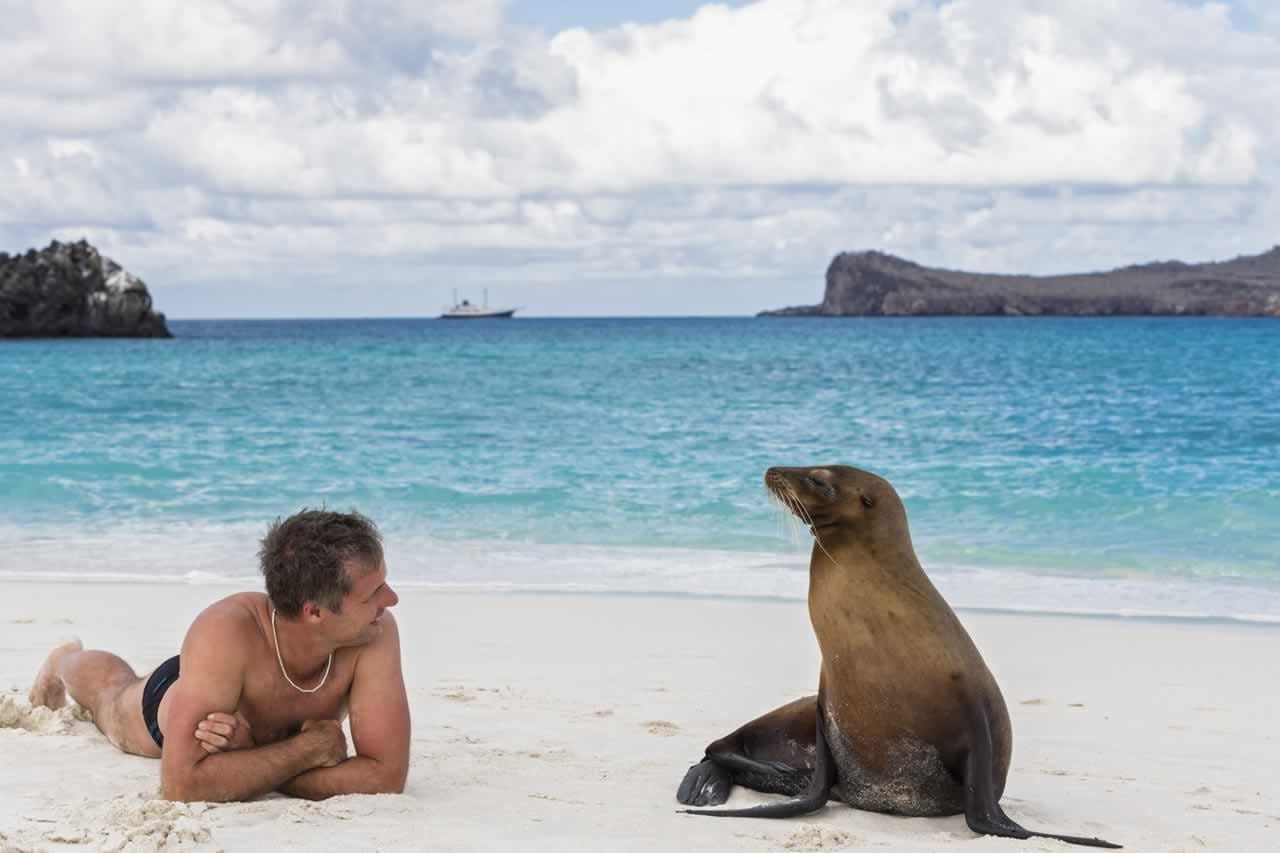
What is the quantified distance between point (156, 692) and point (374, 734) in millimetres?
921

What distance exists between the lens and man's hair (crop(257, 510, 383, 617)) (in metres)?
4.30

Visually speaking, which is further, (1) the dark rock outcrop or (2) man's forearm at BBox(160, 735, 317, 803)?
(1) the dark rock outcrop

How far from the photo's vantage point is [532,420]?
85.8 ft

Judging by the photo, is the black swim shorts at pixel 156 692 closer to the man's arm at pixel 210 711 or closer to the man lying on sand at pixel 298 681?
the man lying on sand at pixel 298 681

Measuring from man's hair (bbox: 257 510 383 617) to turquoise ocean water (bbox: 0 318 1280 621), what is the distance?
604 cm

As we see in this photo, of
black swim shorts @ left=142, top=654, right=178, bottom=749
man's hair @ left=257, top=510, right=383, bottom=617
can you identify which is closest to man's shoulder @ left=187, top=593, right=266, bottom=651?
man's hair @ left=257, top=510, right=383, bottom=617

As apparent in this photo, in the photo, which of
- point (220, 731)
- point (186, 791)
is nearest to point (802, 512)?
point (220, 731)

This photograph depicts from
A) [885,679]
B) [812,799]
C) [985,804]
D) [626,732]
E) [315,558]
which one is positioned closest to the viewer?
[315,558]

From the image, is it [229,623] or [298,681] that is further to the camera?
[298,681]

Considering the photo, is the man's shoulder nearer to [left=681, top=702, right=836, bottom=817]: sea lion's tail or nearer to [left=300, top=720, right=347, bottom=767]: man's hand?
[left=300, top=720, right=347, bottom=767]: man's hand

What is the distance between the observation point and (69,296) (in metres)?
74.8

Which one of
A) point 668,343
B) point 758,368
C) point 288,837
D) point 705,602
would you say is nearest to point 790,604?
point 705,602

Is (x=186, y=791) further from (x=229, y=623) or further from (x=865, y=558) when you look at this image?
(x=865, y=558)

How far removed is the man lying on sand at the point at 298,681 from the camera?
14.2 feet
